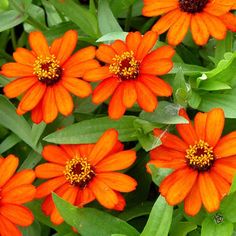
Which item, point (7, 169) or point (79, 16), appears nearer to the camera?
point (7, 169)

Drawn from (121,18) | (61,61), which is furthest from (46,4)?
(61,61)

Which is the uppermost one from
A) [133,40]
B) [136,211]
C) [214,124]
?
[133,40]

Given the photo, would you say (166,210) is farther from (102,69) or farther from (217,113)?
(102,69)

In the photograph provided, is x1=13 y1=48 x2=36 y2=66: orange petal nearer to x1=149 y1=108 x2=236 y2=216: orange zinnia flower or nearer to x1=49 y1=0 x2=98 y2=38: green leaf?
x1=49 y1=0 x2=98 y2=38: green leaf

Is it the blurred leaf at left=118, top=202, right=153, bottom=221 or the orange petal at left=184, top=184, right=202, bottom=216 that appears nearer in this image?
the orange petal at left=184, top=184, right=202, bottom=216

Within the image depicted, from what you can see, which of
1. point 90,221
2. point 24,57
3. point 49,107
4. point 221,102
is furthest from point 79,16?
point 90,221

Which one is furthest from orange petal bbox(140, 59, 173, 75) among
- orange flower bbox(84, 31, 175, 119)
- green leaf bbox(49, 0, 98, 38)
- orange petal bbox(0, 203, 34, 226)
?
orange petal bbox(0, 203, 34, 226)

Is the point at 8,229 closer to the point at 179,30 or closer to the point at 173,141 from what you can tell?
the point at 173,141
